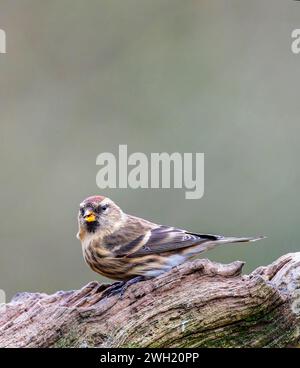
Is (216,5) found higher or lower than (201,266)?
higher

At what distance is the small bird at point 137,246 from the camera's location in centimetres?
429

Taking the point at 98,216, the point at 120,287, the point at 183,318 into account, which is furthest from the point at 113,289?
the point at 98,216

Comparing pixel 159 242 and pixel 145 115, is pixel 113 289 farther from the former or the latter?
pixel 145 115

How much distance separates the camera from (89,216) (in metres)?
4.56

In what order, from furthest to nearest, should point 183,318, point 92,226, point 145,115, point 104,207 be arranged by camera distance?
point 145,115, point 104,207, point 92,226, point 183,318

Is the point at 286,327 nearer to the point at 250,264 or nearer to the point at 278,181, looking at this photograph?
the point at 250,264

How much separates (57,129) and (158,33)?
1.74 meters

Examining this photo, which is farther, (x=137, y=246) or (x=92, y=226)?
(x=92, y=226)

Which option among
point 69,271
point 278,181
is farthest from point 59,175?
point 278,181

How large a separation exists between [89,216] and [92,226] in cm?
6

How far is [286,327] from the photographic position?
378 cm

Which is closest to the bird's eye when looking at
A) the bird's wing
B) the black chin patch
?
the black chin patch

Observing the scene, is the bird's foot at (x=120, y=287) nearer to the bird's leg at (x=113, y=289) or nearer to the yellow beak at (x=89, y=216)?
the bird's leg at (x=113, y=289)

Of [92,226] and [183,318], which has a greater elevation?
[92,226]
